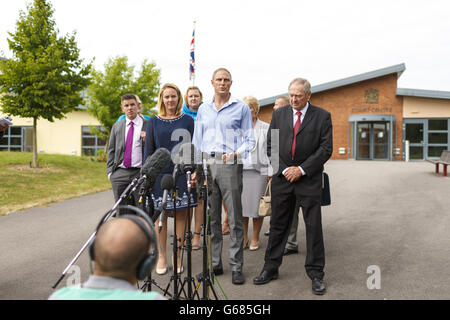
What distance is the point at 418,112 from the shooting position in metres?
26.1

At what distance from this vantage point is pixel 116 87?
2331 cm

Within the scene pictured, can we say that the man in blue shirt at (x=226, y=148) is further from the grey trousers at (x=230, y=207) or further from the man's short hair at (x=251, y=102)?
the man's short hair at (x=251, y=102)

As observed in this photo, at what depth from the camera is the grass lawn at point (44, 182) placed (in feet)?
33.2

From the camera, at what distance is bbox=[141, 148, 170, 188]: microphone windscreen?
290 cm

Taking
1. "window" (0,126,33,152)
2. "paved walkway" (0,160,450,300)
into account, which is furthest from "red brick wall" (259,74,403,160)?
"window" (0,126,33,152)

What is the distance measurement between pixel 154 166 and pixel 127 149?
228 centimetres

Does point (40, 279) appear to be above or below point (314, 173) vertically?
below

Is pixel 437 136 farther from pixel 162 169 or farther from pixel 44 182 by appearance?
pixel 162 169

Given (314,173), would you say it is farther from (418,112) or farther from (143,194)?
(418,112)

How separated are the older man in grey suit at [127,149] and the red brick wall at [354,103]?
22.7m

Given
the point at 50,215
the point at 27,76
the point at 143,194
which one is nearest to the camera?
the point at 143,194

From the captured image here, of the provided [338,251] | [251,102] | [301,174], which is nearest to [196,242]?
[338,251]

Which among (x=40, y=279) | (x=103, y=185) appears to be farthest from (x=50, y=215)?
(x=103, y=185)
